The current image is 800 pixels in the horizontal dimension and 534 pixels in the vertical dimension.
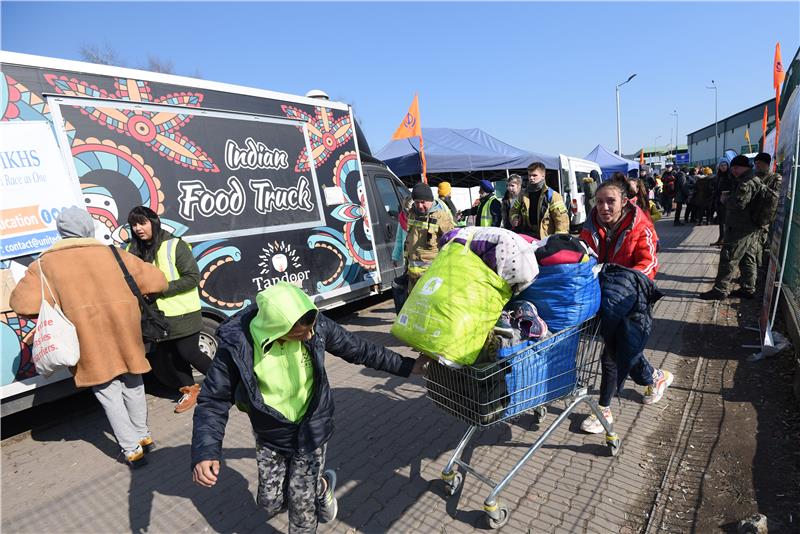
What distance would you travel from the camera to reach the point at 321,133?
5961 millimetres

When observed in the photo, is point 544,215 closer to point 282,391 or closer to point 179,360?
point 282,391

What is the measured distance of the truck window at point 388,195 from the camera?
7410mm

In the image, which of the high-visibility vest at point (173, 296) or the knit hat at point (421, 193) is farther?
the knit hat at point (421, 193)

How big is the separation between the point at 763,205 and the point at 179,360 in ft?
24.2

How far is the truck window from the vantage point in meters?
7.41

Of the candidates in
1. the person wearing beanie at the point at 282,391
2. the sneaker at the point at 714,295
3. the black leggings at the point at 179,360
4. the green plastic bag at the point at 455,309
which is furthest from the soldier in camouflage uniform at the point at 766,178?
the black leggings at the point at 179,360

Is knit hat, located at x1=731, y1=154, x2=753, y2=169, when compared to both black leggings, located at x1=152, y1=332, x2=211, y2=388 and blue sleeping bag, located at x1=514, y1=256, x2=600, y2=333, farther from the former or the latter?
black leggings, located at x1=152, y1=332, x2=211, y2=388

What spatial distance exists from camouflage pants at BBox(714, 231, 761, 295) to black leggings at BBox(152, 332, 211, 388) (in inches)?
270

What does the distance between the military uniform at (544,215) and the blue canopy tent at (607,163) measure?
1825 cm

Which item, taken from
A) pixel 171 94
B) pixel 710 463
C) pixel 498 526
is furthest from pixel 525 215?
pixel 171 94

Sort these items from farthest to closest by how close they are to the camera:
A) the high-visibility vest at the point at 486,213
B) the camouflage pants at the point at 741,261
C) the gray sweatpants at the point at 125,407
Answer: the high-visibility vest at the point at 486,213
the camouflage pants at the point at 741,261
the gray sweatpants at the point at 125,407

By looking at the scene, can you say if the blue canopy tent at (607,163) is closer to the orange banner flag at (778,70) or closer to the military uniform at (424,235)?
the orange banner flag at (778,70)

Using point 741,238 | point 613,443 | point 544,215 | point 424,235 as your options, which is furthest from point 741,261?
point 613,443

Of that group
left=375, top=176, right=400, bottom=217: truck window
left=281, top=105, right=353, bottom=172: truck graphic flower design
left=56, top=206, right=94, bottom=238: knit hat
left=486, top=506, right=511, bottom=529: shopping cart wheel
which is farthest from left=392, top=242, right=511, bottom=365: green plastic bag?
left=375, top=176, right=400, bottom=217: truck window
